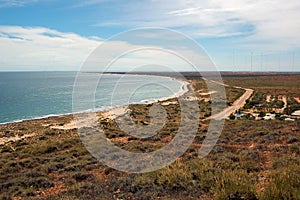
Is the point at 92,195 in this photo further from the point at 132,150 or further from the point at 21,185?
the point at 132,150

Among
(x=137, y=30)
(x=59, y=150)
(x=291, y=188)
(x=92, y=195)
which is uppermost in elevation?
(x=137, y=30)

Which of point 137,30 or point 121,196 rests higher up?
point 137,30

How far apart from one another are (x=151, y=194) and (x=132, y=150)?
21.0 feet

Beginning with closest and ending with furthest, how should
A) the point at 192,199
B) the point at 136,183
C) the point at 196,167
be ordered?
1. the point at 192,199
2. the point at 136,183
3. the point at 196,167

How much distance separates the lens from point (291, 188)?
5117 millimetres

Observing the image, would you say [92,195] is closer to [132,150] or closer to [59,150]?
[132,150]

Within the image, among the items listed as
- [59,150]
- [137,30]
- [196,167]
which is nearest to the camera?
[196,167]

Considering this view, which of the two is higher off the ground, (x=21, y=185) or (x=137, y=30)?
(x=137, y=30)

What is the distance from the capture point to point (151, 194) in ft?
19.7

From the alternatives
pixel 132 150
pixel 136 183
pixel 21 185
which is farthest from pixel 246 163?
pixel 21 185

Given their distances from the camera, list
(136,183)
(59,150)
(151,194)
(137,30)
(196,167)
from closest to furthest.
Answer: (151,194), (136,183), (196,167), (137,30), (59,150)

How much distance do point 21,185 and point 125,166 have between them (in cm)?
342

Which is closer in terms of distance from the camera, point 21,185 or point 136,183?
point 136,183

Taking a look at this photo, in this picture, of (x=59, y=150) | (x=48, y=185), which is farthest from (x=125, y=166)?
(x=59, y=150)
